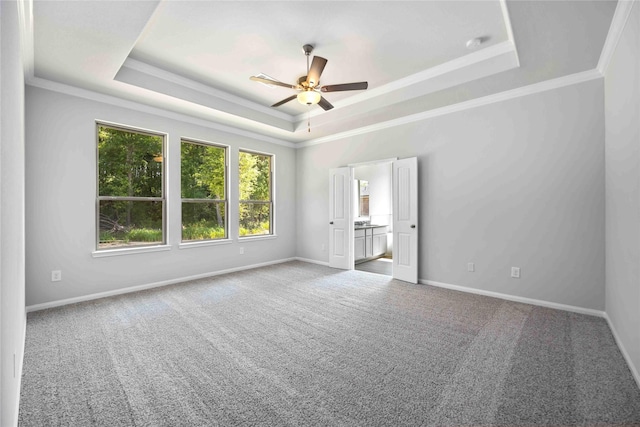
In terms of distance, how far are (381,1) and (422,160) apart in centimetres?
253

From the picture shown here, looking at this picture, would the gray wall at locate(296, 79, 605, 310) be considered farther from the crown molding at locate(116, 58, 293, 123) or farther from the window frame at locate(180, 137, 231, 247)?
the window frame at locate(180, 137, 231, 247)

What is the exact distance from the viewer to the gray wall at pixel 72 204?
3.32 meters

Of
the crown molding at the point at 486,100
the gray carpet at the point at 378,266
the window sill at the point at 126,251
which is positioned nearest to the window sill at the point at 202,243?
the window sill at the point at 126,251

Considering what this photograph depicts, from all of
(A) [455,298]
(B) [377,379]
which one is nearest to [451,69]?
(A) [455,298]

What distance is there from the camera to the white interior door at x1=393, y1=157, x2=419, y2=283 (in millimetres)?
4504

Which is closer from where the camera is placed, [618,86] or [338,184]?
[618,86]

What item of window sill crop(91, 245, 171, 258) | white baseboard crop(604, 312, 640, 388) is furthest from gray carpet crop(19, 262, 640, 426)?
window sill crop(91, 245, 171, 258)

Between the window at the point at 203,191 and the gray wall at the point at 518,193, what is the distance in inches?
119

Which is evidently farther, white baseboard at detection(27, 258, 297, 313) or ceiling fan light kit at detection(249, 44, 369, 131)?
white baseboard at detection(27, 258, 297, 313)

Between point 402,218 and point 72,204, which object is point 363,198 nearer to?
point 402,218

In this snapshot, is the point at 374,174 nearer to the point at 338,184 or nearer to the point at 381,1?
the point at 338,184

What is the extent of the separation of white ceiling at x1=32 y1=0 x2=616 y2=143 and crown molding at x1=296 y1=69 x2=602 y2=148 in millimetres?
116

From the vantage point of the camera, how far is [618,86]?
2.54m

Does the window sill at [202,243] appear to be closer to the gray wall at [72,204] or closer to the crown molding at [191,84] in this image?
the gray wall at [72,204]
